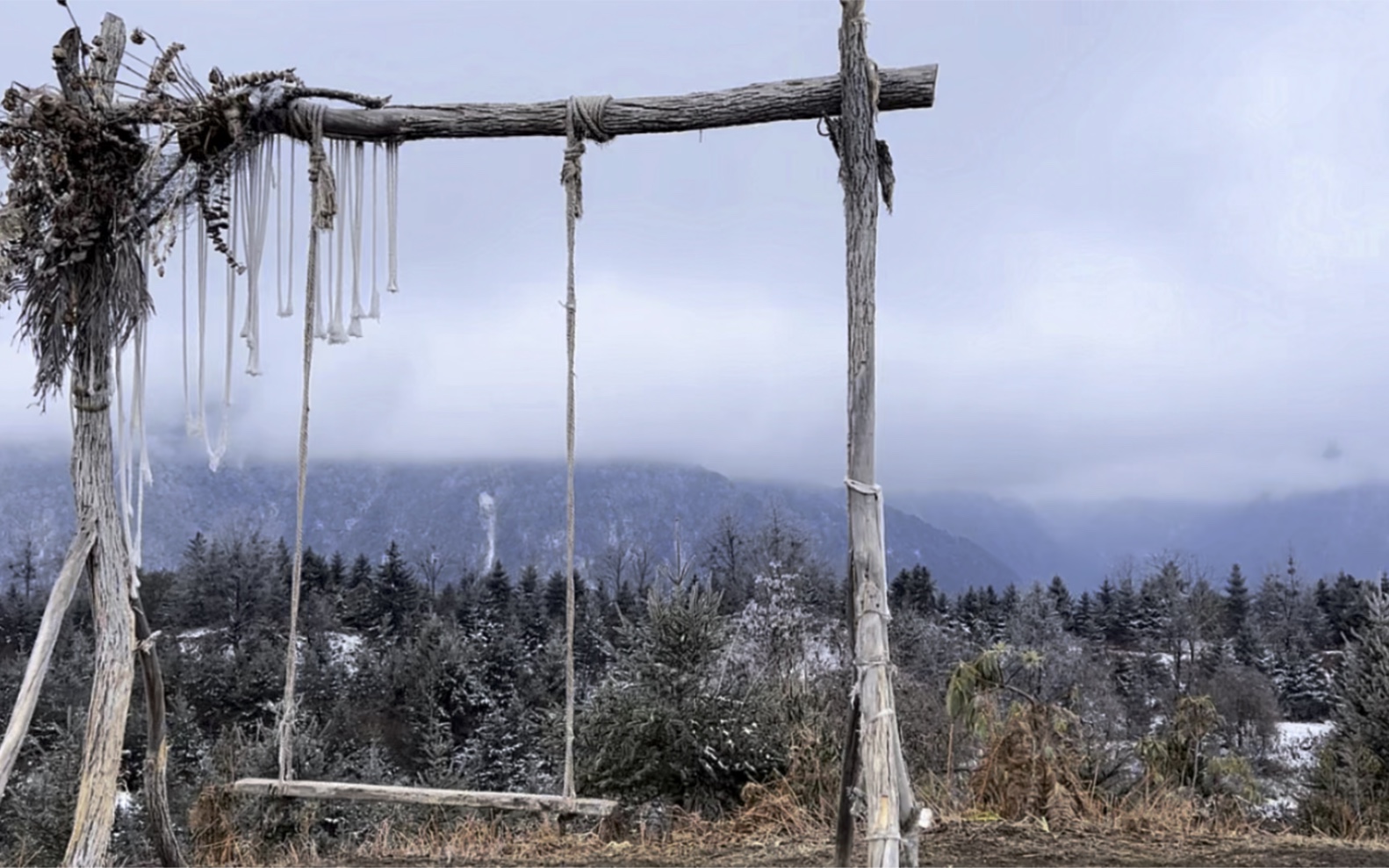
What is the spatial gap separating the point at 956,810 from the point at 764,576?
38.4ft

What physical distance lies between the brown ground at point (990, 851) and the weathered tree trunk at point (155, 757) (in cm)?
86

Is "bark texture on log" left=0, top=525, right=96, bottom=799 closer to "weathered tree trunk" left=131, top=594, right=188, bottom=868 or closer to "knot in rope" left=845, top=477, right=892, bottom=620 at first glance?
"weathered tree trunk" left=131, top=594, right=188, bottom=868

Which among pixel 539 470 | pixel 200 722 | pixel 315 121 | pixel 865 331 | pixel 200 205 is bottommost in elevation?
pixel 200 722

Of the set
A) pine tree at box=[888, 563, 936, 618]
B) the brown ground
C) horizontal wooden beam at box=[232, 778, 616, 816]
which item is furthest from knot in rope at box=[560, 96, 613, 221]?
pine tree at box=[888, 563, 936, 618]

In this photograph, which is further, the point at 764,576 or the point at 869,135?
the point at 764,576

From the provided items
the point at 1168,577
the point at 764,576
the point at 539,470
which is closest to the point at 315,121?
the point at 764,576

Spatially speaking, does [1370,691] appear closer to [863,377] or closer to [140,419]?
[863,377]

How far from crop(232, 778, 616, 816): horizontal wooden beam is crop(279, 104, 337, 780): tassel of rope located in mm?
74

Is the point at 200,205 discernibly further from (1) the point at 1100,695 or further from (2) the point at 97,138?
(1) the point at 1100,695

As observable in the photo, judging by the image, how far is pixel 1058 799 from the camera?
15.2 feet

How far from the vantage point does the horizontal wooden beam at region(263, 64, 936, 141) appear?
111 inches

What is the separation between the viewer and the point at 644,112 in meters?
3.01

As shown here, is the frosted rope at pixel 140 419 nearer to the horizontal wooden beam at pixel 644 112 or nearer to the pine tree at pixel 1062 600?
the horizontal wooden beam at pixel 644 112

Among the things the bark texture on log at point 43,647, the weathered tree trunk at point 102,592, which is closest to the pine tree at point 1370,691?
the weathered tree trunk at point 102,592
